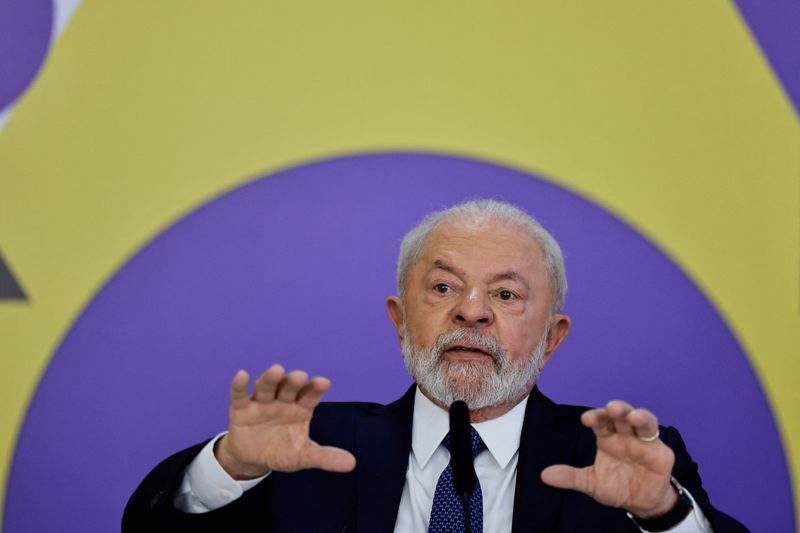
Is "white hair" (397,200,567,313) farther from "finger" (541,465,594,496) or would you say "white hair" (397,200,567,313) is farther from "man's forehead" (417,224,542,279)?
"finger" (541,465,594,496)

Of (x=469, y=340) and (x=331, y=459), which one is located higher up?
(x=469, y=340)

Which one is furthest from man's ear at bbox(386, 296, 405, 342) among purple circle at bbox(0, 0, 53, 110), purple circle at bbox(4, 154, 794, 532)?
purple circle at bbox(0, 0, 53, 110)

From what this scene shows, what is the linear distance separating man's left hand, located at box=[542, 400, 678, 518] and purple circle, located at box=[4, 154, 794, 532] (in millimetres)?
912

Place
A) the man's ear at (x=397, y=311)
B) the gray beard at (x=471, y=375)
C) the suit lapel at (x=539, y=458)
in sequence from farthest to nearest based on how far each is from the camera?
the man's ear at (x=397, y=311)
the gray beard at (x=471, y=375)
the suit lapel at (x=539, y=458)

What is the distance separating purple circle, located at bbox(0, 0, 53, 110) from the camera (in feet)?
8.75

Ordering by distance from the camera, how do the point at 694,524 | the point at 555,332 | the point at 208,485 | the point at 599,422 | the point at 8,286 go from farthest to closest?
the point at 8,286 < the point at 555,332 < the point at 208,485 < the point at 694,524 < the point at 599,422

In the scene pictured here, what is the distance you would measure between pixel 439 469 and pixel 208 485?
498mm

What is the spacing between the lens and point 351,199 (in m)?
2.70

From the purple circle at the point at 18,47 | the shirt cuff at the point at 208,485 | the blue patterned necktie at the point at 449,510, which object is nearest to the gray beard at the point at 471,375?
the blue patterned necktie at the point at 449,510

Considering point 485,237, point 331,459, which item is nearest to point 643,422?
point 331,459

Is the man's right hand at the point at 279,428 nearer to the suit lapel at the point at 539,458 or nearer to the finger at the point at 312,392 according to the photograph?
the finger at the point at 312,392

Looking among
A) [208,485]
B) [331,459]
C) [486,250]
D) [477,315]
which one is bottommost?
[208,485]

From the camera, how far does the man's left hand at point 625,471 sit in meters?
1.70

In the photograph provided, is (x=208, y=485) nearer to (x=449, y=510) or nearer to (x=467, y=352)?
(x=449, y=510)
